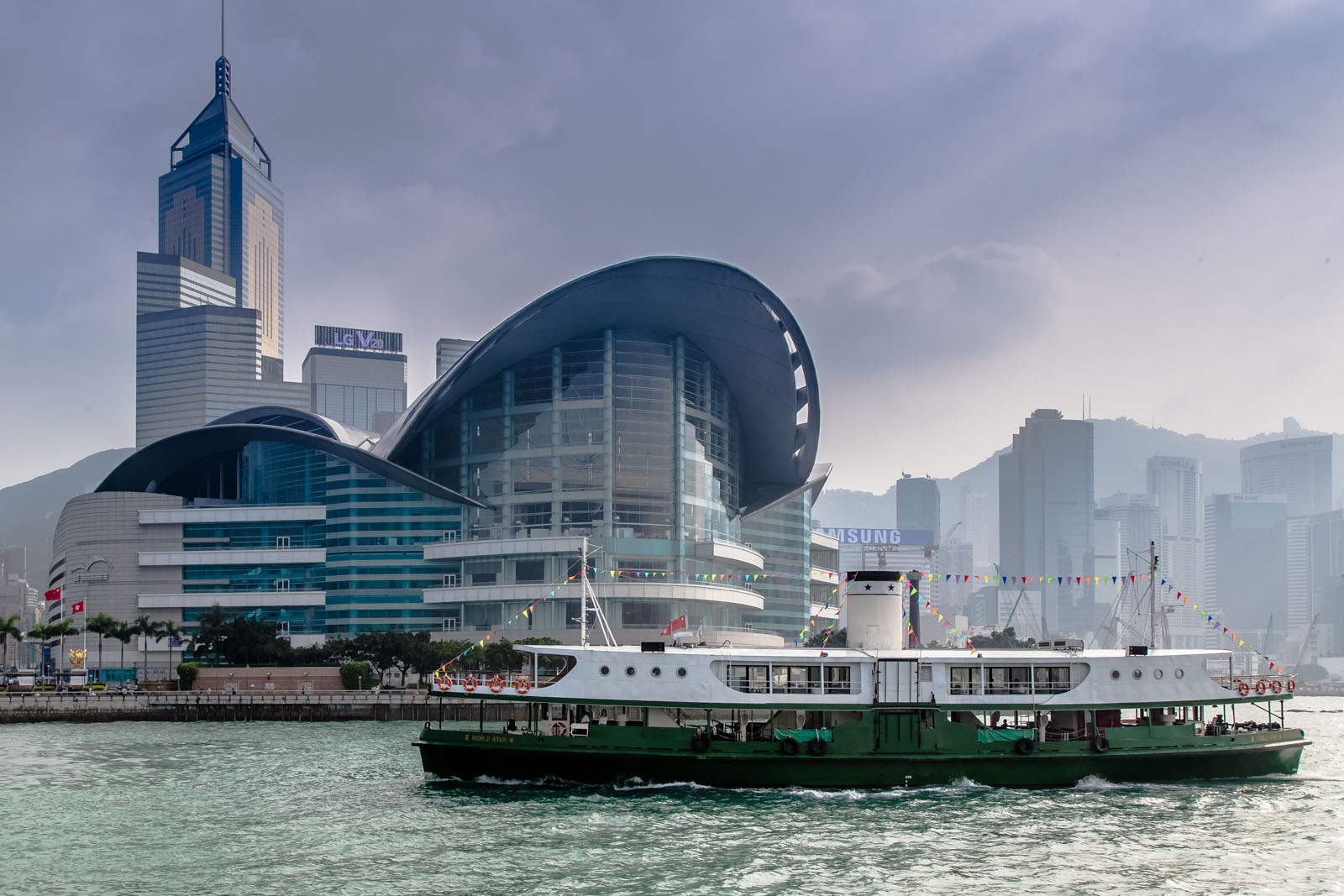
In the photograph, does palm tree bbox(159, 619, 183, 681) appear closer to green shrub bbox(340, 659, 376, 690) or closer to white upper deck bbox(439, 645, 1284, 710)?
green shrub bbox(340, 659, 376, 690)

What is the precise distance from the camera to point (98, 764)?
42281mm

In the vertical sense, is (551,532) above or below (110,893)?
above

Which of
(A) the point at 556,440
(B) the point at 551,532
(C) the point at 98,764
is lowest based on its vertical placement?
(C) the point at 98,764

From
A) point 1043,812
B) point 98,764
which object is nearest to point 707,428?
point 98,764

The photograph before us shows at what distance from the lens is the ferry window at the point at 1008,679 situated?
36.5 m

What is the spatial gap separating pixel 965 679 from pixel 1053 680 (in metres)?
2.82

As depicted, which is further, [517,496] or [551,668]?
[517,496]

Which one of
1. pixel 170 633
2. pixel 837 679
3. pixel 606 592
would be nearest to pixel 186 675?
pixel 170 633

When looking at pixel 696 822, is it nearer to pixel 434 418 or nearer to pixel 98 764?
pixel 98 764

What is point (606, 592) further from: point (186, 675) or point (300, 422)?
point (300, 422)

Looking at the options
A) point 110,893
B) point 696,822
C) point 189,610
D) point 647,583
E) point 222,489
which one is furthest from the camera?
point 222,489

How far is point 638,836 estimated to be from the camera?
28484 millimetres

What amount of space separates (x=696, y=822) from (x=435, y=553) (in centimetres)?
7142

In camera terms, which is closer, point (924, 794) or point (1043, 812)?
point (1043, 812)
